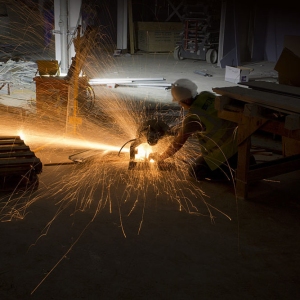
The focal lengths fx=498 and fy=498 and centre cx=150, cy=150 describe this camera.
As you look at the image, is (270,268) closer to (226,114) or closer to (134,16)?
(226,114)

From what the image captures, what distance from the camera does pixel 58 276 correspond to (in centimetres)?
348

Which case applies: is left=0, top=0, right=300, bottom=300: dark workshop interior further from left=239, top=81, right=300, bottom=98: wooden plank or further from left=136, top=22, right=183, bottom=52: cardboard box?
left=136, top=22, right=183, bottom=52: cardboard box

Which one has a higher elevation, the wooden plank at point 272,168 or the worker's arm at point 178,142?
the worker's arm at point 178,142

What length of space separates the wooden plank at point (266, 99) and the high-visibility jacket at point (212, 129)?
0.32m

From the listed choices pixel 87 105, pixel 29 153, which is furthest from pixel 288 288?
pixel 87 105

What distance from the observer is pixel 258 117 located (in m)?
4.52

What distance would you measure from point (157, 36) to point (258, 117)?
51.9 ft

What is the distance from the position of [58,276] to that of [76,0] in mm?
9234

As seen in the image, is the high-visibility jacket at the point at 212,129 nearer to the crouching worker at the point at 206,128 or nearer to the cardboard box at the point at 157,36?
the crouching worker at the point at 206,128

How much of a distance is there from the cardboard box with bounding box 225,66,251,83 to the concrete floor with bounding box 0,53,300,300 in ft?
25.2

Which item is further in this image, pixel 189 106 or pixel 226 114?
pixel 189 106

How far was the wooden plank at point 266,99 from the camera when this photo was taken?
14.0ft

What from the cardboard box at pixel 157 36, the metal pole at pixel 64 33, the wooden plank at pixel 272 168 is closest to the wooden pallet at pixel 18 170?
the wooden plank at pixel 272 168

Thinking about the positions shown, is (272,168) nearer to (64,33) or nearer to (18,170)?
(18,170)
